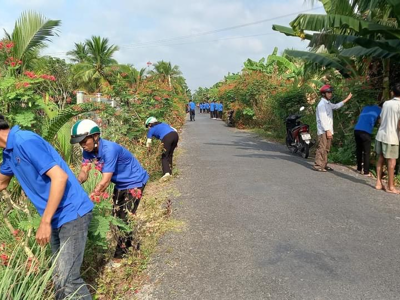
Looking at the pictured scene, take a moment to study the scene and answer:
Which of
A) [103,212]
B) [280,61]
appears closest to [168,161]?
[103,212]

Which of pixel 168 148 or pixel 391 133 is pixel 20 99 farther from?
pixel 391 133

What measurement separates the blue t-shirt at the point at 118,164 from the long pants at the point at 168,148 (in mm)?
3232

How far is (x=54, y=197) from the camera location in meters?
2.42

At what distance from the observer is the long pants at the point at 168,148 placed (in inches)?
295

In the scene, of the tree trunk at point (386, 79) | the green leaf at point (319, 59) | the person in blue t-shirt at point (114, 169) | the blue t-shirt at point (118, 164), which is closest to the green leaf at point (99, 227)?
the person in blue t-shirt at point (114, 169)

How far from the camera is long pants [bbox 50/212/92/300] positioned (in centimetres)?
265

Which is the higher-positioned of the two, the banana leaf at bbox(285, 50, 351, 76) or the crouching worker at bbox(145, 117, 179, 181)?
the banana leaf at bbox(285, 50, 351, 76)

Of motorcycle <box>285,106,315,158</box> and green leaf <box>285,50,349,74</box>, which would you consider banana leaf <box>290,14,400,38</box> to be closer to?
green leaf <box>285,50,349,74</box>

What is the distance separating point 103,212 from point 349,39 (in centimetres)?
695

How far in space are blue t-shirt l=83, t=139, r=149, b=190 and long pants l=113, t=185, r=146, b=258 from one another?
100mm

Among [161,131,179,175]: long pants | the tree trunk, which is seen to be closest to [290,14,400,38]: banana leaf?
the tree trunk

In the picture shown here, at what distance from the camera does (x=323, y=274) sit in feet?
11.2

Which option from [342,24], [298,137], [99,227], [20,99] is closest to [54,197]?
[99,227]

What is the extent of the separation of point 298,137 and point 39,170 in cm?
886
